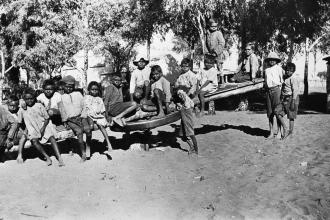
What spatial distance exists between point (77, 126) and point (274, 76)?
5.13 m

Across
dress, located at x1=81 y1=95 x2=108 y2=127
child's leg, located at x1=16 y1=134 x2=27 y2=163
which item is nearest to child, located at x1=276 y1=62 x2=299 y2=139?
dress, located at x1=81 y1=95 x2=108 y2=127

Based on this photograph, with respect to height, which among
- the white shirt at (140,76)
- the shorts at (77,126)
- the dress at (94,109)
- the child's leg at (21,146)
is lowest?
the child's leg at (21,146)

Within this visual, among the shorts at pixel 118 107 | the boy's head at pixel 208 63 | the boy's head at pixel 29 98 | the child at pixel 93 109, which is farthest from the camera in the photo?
the boy's head at pixel 208 63

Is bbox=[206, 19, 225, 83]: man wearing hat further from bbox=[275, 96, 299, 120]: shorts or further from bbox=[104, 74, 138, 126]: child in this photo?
bbox=[104, 74, 138, 126]: child

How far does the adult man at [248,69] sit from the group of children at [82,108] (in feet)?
6.94

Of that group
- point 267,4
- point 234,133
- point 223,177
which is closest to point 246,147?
point 234,133

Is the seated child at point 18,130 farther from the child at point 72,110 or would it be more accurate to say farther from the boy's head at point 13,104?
the child at point 72,110

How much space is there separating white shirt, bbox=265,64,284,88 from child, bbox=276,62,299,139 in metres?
0.28

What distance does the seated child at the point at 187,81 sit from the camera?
1005 cm

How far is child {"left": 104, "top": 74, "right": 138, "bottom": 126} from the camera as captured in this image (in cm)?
918

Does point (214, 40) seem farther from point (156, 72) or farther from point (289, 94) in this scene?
point (156, 72)

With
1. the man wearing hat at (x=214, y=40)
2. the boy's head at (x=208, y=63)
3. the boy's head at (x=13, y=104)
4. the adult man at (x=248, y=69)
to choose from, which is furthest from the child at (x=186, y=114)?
the man wearing hat at (x=214, y=40)

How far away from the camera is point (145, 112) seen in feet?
31.4

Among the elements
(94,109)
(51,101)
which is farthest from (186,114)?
(51,101)
